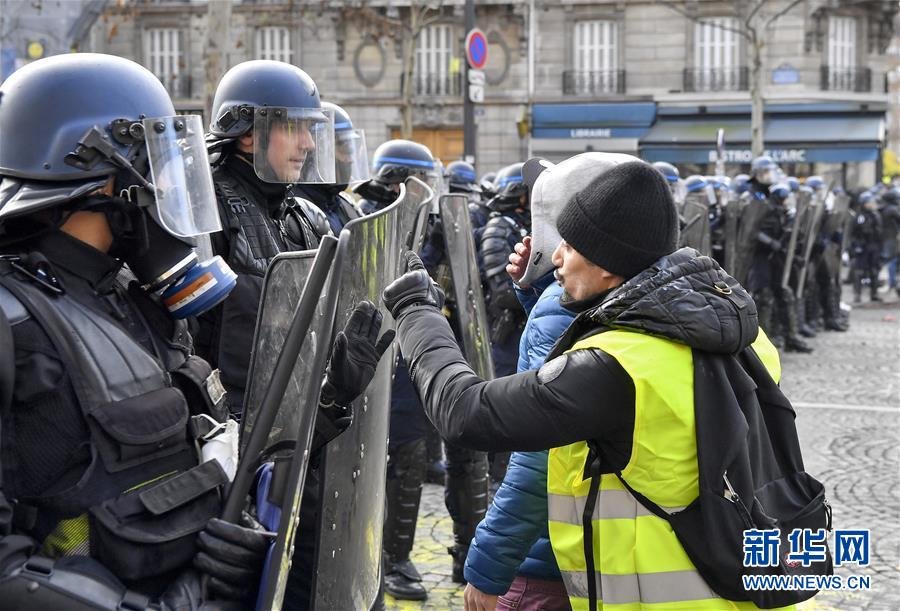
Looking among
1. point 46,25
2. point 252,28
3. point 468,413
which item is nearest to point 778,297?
point 46,25

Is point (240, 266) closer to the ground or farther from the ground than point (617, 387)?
farther from the ground

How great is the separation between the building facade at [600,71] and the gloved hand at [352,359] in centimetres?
2723

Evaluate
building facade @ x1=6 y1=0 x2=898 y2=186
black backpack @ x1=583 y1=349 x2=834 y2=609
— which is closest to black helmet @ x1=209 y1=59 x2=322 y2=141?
black backpack @ x1=583 y1=349 x2=834 y2=609

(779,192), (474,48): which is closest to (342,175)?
(779,192)

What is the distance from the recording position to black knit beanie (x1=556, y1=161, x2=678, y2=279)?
2.02 metres

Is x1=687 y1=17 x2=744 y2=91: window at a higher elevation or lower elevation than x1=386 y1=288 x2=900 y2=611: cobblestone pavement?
higher

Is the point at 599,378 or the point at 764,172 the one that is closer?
the point at 599,378

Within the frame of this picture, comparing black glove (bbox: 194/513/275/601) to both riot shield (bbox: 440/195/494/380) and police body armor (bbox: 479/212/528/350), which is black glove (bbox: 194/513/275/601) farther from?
police body armor (bbox: 479/212/528/350)

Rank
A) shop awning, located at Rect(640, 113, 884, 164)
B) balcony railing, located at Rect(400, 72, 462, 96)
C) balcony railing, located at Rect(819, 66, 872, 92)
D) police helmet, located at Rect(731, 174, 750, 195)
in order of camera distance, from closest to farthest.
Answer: police helmet, located at Rect(731, 174, 750, 195), shop awning, located at Rect(640, 113, 884, 164), balcony railing, located at Rect(819, 66, 872, 92), balcony railing, located at Rect(400, 72, 462, 96)

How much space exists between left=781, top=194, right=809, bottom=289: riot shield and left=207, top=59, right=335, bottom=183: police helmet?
965 cm

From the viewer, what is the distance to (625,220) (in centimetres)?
202

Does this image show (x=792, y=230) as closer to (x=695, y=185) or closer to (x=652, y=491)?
(x=695, y=185)

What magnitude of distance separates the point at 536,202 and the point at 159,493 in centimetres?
118

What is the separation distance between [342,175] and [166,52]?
29158 millimetres
